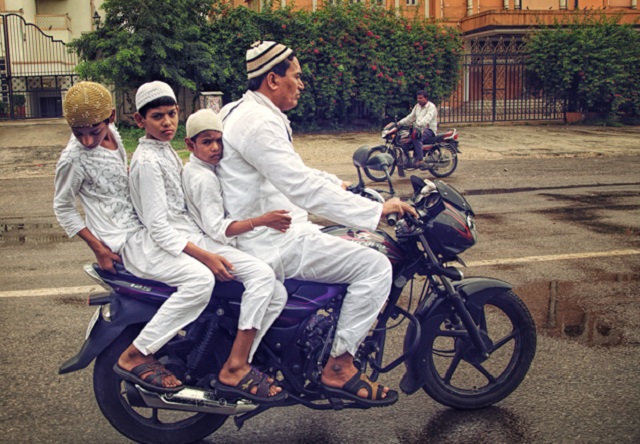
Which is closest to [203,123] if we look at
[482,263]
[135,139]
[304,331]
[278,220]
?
[278,220]

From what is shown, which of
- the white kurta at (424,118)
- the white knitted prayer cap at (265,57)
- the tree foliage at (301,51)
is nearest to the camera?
the white knitted prayer cap at (265,57)

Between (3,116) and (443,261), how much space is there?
23435mm

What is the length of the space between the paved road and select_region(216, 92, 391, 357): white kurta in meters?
0.68

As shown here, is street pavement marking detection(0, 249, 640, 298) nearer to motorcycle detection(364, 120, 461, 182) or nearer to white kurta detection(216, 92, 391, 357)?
white kurta detection(216, 92, 391, 357)

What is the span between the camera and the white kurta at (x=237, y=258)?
10.8ft

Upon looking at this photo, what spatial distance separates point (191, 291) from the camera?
328 cm

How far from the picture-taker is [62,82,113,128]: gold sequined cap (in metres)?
3.33

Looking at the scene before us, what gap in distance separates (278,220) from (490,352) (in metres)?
1.42

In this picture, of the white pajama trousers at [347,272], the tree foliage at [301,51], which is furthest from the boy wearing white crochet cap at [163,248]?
the tree foliage at [301,51]

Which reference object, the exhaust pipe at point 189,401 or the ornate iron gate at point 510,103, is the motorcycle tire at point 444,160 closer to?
the ornate iron gate at point 510,103

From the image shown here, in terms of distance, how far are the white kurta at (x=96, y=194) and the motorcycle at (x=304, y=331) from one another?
0.62ft

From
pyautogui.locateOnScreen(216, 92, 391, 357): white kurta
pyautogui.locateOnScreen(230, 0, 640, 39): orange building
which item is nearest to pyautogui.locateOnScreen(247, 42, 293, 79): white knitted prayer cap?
pyautogui.locateOnScreen(216, 92, 391, 357): white kurta

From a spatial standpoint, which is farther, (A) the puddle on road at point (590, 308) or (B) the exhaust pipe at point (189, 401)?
(A) the puddle on road at point (590, 308)

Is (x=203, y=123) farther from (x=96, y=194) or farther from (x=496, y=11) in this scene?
(x=496, y=11)
